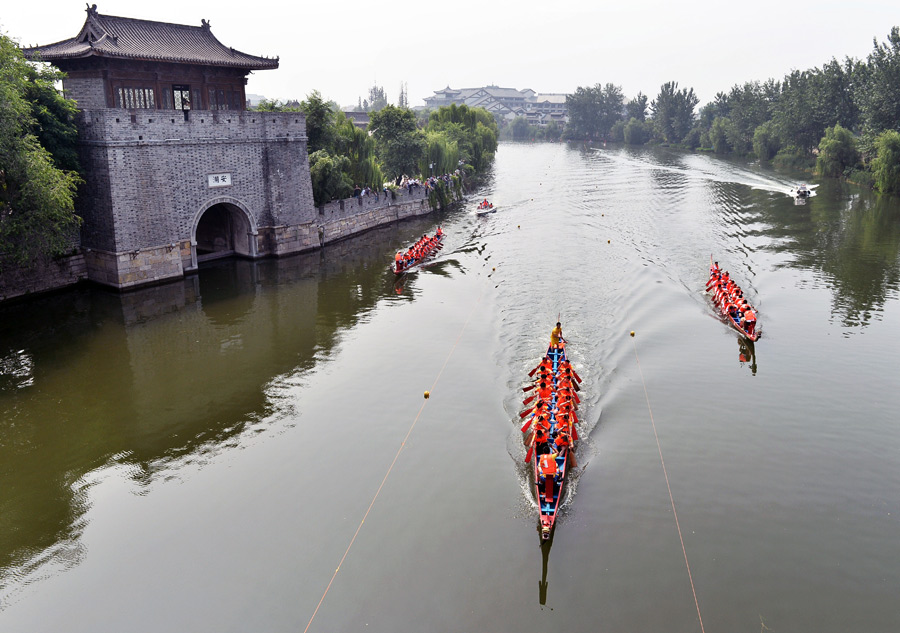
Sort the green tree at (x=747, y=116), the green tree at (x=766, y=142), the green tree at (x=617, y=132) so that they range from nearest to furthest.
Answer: the green tree at (x=766, y=142) → the green tree at (x=747, y=116) → the green tree at (x=617, y=132)

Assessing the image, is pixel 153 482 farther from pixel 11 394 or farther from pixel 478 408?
pixel 478 408

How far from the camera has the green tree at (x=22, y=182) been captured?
1653 cm

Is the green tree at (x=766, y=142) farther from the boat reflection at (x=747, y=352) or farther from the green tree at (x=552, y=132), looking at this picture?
the boat reflection at (x=747, y=352)

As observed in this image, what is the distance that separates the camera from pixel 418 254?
83.2ft

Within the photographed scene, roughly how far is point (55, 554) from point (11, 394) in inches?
240

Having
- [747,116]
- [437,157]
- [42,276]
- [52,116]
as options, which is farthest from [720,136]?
[42,276]

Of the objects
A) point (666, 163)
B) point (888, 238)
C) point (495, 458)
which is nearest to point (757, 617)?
point (495, 458)

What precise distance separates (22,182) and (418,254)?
12.9 m

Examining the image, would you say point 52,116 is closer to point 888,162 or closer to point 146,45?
point 146,45

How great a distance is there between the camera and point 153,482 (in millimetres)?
11172

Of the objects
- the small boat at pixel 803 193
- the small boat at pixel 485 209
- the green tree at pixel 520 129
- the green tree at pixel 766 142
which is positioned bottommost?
the small boat at pixel 485 209

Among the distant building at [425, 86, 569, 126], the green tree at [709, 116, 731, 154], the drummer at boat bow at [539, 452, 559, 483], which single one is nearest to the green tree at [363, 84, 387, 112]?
the distant building at [425, 86, 569, 126]

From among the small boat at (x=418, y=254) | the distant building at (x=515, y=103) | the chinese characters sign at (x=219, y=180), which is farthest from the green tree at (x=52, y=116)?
the distant building at (x=515, y=103)

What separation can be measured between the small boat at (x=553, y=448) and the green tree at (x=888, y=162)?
35611mm
